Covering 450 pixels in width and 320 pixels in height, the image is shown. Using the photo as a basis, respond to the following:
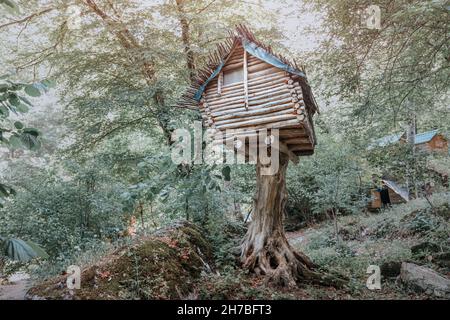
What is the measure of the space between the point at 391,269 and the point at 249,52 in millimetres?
4609

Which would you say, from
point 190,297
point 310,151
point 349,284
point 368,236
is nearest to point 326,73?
point 310,151

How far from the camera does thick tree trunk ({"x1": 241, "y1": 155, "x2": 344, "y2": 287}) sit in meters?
3.90

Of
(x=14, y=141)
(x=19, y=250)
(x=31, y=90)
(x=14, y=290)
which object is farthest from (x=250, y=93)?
(x=14, y=290)

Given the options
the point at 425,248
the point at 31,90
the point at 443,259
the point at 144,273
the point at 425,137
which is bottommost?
the point at 443,259

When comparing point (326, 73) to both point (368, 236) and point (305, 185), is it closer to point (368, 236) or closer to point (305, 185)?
point (368, 236)

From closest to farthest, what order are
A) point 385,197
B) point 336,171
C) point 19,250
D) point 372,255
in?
1. point 19,250
2. point 372,255
3. point 336,171
4. point 385,197

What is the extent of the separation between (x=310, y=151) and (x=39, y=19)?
608cm

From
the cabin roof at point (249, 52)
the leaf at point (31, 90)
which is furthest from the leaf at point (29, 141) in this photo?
the cabin roof at point (249, 52)

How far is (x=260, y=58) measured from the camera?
312 centimetres

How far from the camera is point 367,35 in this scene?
419 cm

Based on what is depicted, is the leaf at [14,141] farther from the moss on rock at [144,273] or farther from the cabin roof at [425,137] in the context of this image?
the cabin roof at [425,137]

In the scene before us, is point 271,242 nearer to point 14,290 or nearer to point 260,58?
point 260,58

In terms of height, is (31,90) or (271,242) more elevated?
(31,90)

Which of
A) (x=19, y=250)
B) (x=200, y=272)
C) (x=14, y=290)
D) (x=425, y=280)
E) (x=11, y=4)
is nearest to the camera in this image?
(x=19, y=250)
